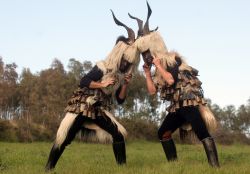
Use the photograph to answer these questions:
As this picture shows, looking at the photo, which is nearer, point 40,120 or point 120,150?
point 120,150

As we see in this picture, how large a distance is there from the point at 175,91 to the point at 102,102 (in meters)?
1.30

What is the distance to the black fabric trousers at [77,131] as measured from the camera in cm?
680

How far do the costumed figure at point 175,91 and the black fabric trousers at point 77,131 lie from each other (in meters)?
0.88

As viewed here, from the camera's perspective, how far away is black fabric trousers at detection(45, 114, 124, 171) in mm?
6805

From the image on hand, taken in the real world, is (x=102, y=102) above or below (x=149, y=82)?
below

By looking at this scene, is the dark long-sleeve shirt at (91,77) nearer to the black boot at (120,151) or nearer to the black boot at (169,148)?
the black boot at (120,151)

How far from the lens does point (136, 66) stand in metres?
7.31

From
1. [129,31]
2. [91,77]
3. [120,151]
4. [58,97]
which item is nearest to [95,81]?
[91,77]

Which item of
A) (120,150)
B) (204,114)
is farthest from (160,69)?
(120,150)

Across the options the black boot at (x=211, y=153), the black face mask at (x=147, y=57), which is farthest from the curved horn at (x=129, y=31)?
the black boot at (x=211, y=153)

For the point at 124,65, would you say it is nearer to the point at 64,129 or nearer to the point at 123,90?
the point at 123,90

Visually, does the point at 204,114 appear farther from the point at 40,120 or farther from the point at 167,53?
the point at 40,120

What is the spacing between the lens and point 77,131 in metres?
7.07

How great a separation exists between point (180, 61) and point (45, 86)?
4901 centimetres
